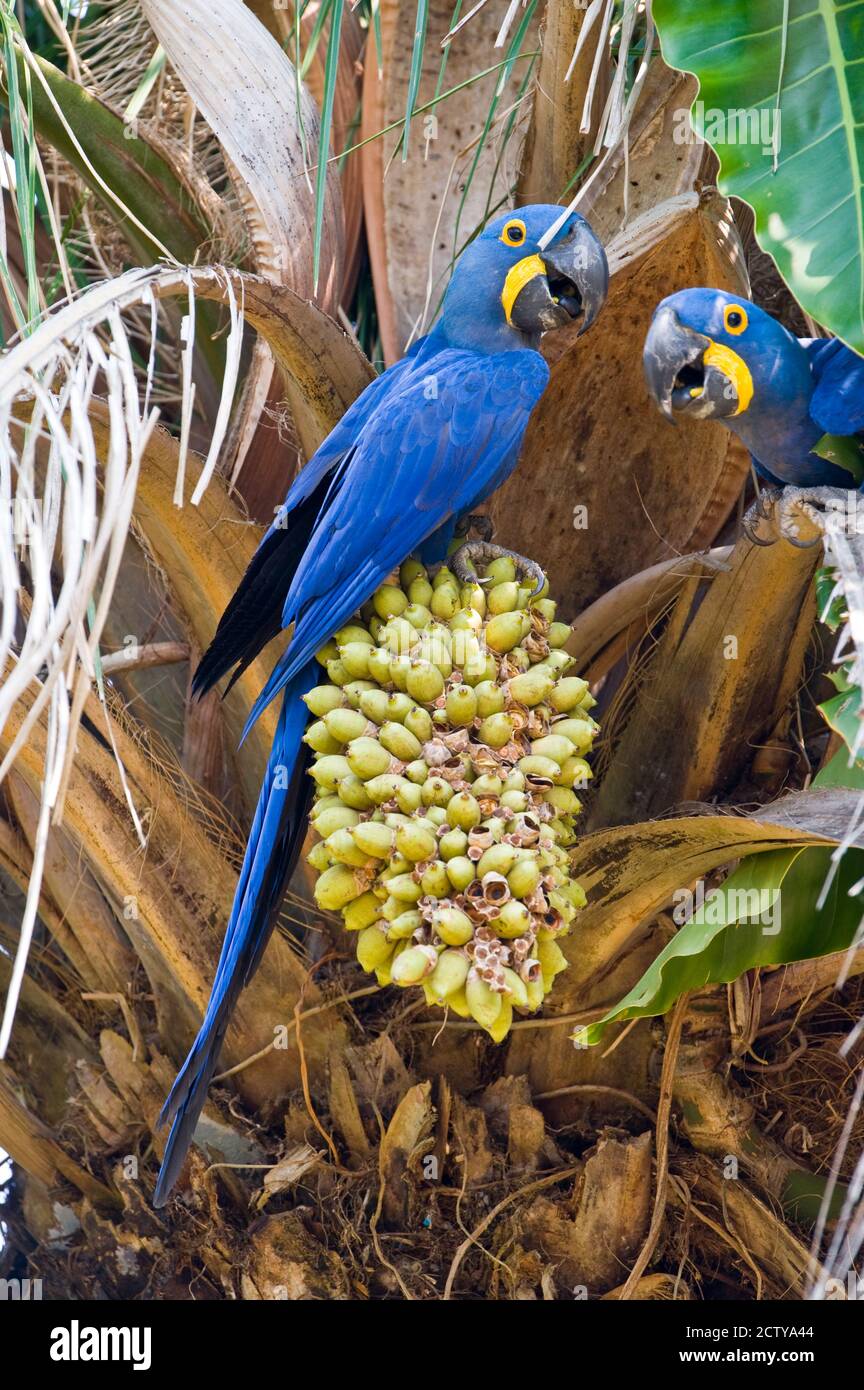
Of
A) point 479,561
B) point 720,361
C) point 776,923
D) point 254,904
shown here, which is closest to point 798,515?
point 720,361

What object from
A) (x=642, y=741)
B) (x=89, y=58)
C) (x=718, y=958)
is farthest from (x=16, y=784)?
(x=89, y=58)

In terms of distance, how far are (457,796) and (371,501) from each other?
17.3 inches

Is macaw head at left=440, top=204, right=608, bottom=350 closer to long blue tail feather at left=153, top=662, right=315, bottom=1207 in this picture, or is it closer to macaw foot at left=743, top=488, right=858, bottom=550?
macaw foot at left=743, top=488, right=858, bottom=550

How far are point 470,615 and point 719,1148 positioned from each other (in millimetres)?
890

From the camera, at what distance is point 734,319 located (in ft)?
5.72

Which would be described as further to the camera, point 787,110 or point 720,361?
point 720,361

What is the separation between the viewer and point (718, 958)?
1.65m

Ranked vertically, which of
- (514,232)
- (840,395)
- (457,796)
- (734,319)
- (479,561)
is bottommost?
(457,796)

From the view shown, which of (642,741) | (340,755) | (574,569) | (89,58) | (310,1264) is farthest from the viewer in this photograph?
(89,58)

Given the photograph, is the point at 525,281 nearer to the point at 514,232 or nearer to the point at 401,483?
the point at 514,232

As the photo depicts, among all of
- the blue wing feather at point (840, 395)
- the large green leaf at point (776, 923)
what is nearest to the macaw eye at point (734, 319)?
the blue wing feather at point (840, 395)

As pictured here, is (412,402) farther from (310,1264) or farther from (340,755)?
(310,1264)

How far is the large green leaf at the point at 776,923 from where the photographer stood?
1608mm

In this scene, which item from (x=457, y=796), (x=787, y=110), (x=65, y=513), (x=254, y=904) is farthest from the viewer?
(x=254, y=904)
